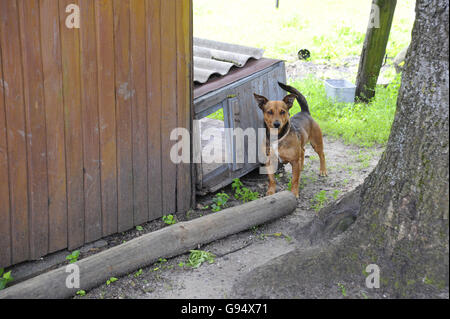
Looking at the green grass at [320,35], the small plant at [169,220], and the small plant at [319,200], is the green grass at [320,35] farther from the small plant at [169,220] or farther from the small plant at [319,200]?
the small plant at [169,220]

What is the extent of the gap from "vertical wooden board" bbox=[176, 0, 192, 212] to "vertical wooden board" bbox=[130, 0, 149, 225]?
516 mm

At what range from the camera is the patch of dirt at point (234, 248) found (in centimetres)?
493

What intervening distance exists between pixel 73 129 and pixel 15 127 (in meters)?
0.62

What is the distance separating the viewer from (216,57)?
7945mm

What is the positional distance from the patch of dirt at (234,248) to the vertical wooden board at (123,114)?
0.35m

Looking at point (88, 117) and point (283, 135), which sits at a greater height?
point (88, 117)

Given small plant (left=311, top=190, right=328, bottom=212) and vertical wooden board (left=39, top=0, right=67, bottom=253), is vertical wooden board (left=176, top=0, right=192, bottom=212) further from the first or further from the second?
small plant (left=311, top=190, right=328, bottom=212)

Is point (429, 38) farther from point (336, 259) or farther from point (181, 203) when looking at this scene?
point (181, 203)

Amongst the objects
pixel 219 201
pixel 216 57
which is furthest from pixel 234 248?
pixel 216 57

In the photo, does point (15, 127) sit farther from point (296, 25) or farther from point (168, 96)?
point (296, 25)

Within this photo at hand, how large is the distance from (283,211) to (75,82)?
3055mm

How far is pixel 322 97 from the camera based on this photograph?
11766 mm

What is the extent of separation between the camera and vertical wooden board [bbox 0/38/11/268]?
4.60m
